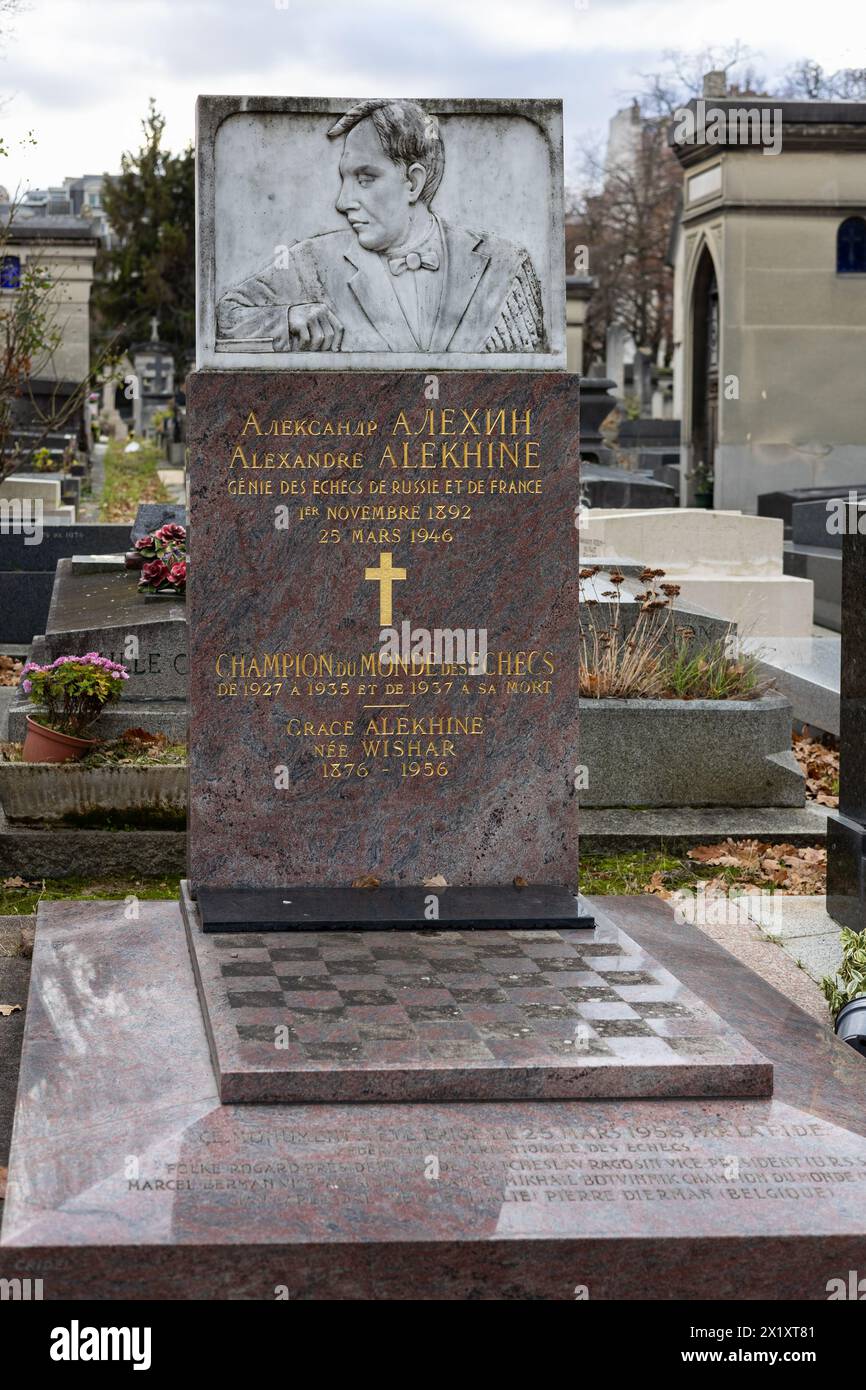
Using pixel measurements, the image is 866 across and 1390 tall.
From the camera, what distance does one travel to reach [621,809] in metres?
9.03

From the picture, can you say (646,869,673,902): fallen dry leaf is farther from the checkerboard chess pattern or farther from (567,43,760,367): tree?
(567,43,760,367): tree

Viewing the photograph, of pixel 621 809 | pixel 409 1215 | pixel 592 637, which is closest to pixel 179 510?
pixel 592 637

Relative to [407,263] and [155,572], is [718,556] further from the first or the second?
[407,263]

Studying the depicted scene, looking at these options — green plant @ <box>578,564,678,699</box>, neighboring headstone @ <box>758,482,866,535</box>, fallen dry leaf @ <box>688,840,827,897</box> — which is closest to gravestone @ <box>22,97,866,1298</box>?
fallen dry leaf @ <box>688,840,827,897</box>

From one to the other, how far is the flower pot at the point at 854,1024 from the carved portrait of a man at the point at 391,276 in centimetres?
251

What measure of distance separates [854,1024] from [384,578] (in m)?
2.18

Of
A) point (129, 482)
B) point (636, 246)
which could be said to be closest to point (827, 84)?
point (636, 246)

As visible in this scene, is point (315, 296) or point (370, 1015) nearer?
point (370, 1015)

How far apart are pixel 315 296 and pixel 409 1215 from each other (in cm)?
341

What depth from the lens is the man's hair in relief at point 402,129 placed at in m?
6.07

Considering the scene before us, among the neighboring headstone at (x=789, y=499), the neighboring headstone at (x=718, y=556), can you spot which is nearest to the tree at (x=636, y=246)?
the neighboring headstone at (x=789, y=499)

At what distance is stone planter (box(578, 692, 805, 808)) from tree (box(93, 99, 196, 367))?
3833 centimetres

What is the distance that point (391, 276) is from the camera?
6133mm

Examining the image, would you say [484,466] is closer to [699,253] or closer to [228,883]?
[228,883]
